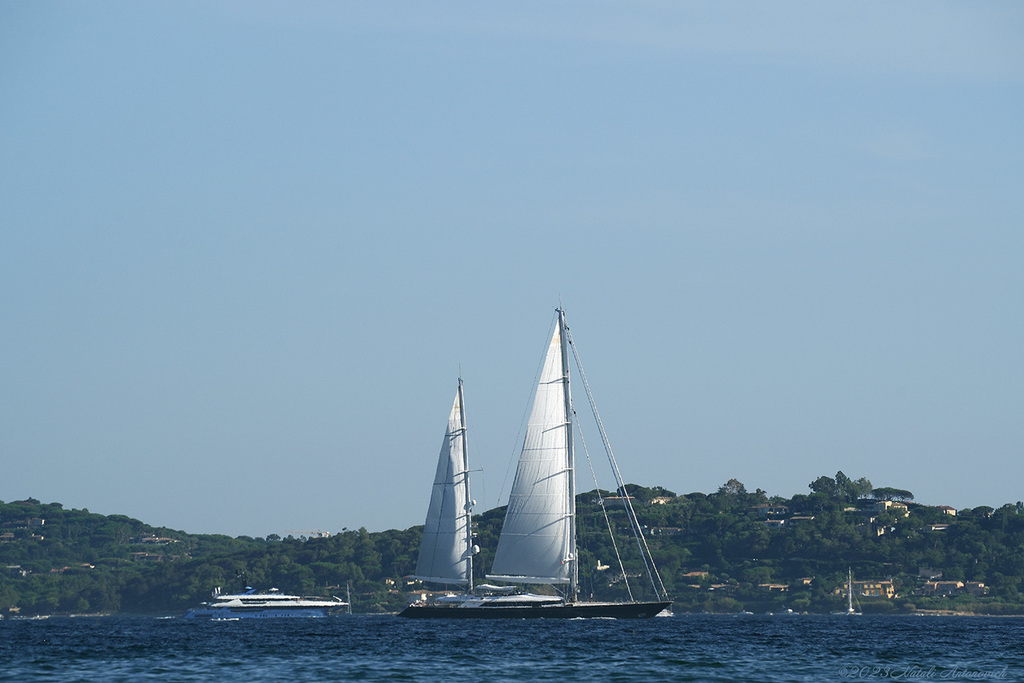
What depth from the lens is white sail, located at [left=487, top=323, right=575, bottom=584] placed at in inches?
4077

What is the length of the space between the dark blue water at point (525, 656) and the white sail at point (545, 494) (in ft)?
17.4

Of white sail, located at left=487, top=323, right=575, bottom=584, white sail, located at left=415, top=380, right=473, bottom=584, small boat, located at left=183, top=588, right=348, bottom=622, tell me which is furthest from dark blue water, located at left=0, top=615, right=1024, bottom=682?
small boat, located at left=183, top=588, right=348, bottom=622

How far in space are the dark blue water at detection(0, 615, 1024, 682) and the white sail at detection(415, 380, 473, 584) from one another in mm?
16428

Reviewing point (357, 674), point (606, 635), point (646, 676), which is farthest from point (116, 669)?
point (606, 635)

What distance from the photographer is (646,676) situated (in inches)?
2276

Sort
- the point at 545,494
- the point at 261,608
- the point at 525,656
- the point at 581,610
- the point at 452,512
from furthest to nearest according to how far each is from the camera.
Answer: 1. the point at 261,608
2. the point at 452,512
3. the point at 581,610
4. the point at 545,494
5. the point at 525,656

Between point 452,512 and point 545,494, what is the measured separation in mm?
16545

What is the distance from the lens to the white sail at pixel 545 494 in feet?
340

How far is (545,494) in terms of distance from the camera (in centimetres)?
10375

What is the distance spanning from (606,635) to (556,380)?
24.9 meters

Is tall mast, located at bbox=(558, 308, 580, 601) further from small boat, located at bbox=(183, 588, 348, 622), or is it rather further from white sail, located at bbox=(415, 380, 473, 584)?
small boat, located at bbox=(183, 588, 348, 622)

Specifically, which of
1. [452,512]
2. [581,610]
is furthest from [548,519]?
[452,512]

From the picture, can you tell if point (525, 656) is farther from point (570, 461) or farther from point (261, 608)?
point (261, 608)

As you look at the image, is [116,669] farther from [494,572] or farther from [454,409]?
[454,409]
